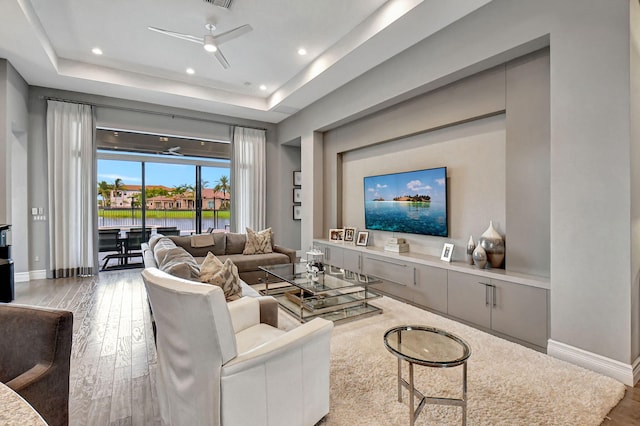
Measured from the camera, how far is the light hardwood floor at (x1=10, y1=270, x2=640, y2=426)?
6.25 feet

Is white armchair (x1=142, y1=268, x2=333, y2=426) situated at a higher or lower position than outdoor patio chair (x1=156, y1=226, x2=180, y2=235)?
lower

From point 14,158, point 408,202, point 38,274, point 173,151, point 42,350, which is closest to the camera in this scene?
point 42,350

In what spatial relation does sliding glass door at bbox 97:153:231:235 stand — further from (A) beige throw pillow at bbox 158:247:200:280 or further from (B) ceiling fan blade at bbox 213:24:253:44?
(A) beige throw pillow at bbox 158:247:200:280

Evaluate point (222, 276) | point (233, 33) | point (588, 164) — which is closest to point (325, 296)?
point (222, 276)

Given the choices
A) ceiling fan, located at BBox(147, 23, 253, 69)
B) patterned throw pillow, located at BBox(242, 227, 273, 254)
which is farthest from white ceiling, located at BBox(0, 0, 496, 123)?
patterned throw pillow, located at BBox(242, 227, 273, 254)

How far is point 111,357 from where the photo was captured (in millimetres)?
2598

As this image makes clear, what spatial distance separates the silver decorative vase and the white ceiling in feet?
7.46

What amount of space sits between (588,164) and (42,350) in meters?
3.49

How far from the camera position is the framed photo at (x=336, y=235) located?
5.65 m

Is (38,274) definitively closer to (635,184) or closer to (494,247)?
(494,247)

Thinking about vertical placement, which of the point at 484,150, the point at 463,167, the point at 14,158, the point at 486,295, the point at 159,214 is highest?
the point at 14,158

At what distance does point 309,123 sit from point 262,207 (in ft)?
7.10

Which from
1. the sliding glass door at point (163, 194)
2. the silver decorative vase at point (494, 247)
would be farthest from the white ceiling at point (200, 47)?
the silver decorative vase at point (494, 247)

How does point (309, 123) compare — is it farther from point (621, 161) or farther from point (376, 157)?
point (621, 161)
